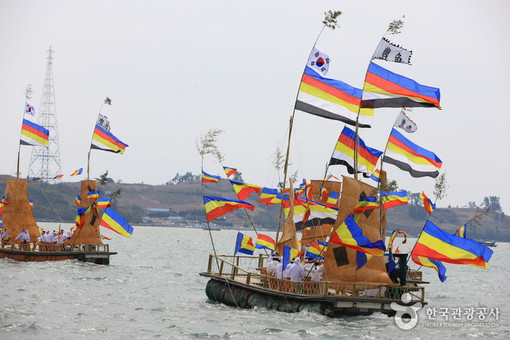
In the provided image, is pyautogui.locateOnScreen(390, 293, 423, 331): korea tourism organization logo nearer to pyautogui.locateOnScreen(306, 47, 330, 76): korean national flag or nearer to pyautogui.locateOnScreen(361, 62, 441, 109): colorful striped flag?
pyautogui.locateOnScreen(361, 62, 441, 109): colorful striped flag

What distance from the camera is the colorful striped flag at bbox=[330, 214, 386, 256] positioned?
2620 cm

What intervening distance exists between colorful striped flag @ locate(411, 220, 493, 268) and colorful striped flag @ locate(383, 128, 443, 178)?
731 cm

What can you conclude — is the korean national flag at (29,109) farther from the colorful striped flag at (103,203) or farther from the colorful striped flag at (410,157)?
the colorful striped flag at (410,157)

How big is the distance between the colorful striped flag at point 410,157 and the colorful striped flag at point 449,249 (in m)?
7.31

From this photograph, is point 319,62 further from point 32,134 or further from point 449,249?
point 32,134

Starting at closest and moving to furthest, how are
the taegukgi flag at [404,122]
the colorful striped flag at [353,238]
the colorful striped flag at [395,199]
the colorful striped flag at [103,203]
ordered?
the colorful striped flag at [353,238], the colorful striped flag at [395,199], the taegukgi flag at [404,122], the colorful striped flag at [103,203]

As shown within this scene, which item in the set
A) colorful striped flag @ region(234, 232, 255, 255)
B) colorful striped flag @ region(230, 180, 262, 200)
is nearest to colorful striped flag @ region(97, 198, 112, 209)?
colorful striped flag @ region(230, 180, 262, 200)

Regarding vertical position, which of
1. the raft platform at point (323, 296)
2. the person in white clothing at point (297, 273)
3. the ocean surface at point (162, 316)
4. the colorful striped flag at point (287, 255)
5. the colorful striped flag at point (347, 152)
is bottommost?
the ocean surface at point (162, 316)

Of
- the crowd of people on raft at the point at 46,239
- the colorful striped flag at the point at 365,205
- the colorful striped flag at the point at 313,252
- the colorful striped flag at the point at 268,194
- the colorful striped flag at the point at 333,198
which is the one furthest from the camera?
the crowd of people on raft at the point at 46,239

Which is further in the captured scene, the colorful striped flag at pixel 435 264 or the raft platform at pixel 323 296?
the colorful striped flag at pixel 435 264

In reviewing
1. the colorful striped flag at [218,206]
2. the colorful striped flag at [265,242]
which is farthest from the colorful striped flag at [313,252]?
the colorful striped flag at [218,206]

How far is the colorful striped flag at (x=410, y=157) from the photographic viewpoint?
33.2 meters

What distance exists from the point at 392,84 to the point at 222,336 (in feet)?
35.4

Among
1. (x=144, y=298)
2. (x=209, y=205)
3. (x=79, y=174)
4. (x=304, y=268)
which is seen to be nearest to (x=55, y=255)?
(x=79, y=174)
